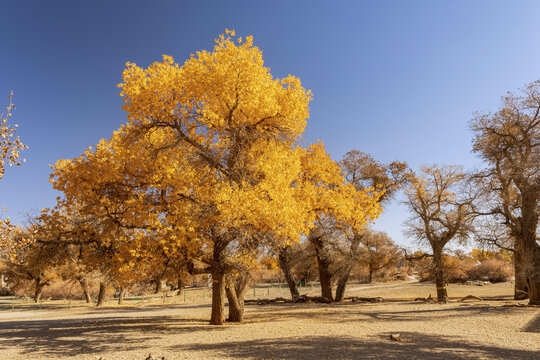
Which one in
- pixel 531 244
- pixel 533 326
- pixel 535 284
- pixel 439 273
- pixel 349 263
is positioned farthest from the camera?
pixel 349 263

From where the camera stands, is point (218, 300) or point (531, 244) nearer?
point (218, 300)

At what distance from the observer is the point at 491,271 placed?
41.4 metres

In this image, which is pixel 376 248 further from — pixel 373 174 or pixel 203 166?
pixel 203 166

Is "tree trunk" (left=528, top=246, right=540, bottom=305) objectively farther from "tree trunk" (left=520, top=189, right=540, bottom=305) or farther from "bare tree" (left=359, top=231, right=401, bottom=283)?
"bare tree" (left=359, top=231, right=401, bottom=283)

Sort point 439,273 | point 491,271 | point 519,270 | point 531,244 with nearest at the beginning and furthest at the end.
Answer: point 531,244
point 519,270
point 439,273
point 491,271

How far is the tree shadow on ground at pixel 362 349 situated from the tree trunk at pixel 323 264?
11138mm

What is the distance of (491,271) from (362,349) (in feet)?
141

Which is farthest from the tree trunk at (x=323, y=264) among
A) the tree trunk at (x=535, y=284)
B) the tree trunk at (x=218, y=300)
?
the tree trunk at (x=535, y=284)

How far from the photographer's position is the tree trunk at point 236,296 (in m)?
14.1

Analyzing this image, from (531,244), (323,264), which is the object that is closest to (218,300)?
(323,264)

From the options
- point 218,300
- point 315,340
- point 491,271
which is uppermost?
point 218,300

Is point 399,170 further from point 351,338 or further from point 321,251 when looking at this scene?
point 351,338

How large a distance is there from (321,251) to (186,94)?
1343 cm

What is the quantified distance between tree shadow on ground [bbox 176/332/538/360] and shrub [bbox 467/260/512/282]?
3961cm
